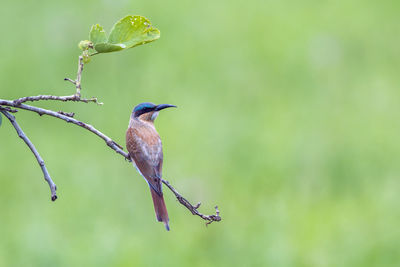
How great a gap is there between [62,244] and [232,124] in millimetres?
2627

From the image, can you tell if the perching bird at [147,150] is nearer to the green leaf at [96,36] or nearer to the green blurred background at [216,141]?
the green leaf at [96,36]

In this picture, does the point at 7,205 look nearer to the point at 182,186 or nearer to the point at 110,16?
the point at 182,186

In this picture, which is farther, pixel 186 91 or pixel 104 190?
pixel 186 91

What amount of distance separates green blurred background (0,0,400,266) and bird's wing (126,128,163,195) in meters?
2.82

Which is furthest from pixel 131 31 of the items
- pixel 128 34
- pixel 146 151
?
pixel 146 151

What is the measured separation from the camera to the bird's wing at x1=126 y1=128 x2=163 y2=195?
2732 millimetres

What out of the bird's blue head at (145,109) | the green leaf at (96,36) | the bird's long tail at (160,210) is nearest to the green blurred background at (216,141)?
the bird's blue head at (145,109)

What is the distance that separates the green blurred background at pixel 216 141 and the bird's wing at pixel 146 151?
2815mm

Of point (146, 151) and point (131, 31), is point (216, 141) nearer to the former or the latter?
point (146, 151)

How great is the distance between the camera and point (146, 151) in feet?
9.07

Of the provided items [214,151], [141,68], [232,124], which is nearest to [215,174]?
[214,151]

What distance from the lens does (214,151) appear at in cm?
722

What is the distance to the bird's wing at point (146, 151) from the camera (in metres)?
2.73

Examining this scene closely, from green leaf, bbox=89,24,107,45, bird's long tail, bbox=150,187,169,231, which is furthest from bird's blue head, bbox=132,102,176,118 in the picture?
green leaf, bbox=89,24,107,45
